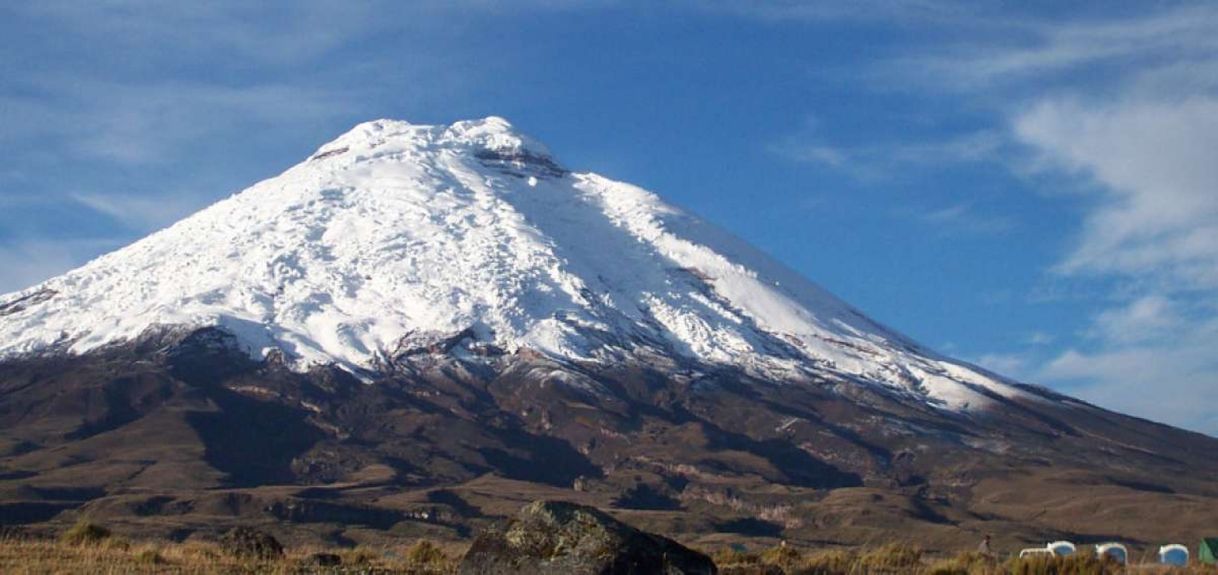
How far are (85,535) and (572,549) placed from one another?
43.4ft

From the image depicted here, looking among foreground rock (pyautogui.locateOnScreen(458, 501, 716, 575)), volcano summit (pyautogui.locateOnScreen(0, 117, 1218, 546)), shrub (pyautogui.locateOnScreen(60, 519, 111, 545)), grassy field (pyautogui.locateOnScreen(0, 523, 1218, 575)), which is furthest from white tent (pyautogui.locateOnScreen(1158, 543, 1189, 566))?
volcano summit (pyautogui.locateOnScreen(0, 117, 1218, 546))

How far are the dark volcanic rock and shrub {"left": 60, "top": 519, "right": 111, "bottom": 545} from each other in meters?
2.64

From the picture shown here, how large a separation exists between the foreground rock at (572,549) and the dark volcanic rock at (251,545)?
6.33 m

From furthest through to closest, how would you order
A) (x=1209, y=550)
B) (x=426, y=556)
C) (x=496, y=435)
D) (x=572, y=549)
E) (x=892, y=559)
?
1. (x=496, y=435)
2. (x=1209, y=550)
3. (x=426, y=556)
4. (x=892, y=559)
5. (x=572, y=549)

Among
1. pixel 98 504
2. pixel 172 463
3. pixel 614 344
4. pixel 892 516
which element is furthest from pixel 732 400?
pixel 98 504

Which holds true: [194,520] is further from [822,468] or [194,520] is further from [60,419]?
[822,468]

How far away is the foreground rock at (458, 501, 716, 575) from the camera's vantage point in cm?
1541

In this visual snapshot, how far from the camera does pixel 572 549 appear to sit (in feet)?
51.1

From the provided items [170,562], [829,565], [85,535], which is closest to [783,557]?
[829,565]

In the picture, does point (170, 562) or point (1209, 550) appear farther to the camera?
point (1209, 550)

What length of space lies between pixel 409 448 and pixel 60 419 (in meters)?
40.2

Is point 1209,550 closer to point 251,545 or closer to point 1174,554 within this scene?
point 1174,554

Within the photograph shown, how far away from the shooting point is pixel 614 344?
648ft

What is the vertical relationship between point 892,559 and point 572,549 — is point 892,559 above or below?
above
